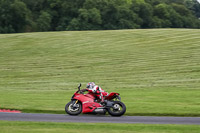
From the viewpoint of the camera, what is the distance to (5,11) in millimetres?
68500

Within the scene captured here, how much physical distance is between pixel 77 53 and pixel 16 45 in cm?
906

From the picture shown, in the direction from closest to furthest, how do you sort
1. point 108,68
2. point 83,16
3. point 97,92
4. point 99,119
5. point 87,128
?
1. point 87,128
2. point 99,119
3. point 97,92
4. point 108,68
5. point 83,16

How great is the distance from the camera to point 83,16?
73.9m

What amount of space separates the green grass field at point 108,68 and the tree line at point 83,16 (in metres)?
20.6

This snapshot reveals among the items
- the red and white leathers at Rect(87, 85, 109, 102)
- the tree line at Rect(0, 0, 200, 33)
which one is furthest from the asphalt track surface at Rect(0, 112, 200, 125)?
the tree line at Rect(0, 0, 200, 33)

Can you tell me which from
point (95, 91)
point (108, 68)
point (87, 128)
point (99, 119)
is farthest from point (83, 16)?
point (87, 128)

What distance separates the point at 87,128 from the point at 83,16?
209 feet

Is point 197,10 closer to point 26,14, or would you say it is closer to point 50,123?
point 26,14

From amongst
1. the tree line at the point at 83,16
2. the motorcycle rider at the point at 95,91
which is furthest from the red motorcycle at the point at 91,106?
the tree line at the point at 83,16

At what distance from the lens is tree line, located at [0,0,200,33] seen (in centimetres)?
7056

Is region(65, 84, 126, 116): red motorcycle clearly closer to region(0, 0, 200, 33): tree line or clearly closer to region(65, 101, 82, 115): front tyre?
region(65, 101, 82, 115): front tyre

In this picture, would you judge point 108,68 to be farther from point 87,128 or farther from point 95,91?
point 87,128

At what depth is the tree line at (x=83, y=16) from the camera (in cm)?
7056

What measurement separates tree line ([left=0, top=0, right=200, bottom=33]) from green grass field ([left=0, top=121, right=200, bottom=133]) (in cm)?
5906
